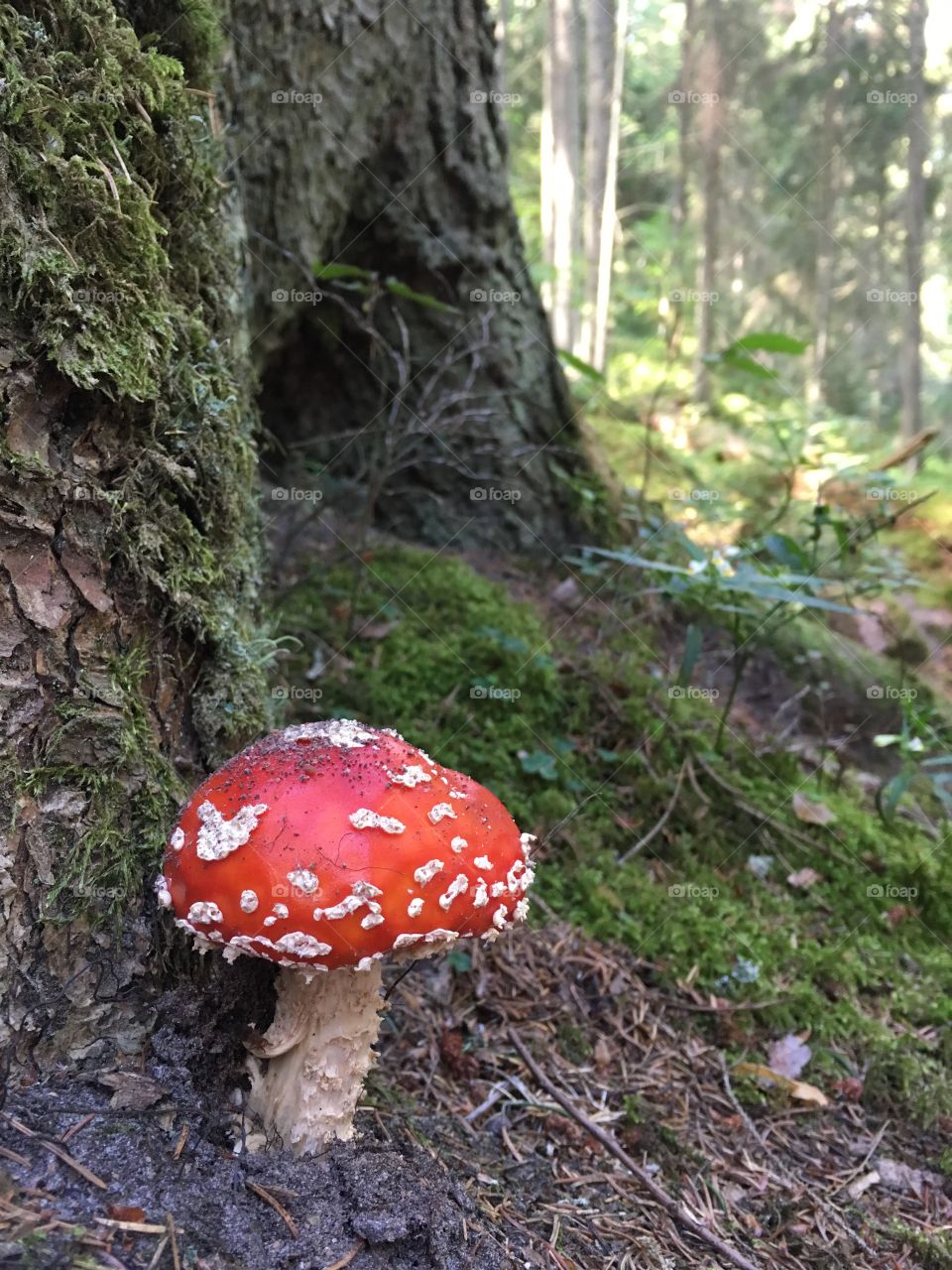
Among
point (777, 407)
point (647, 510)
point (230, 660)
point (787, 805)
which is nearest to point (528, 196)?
point (777, 407)

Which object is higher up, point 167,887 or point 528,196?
point 528,196

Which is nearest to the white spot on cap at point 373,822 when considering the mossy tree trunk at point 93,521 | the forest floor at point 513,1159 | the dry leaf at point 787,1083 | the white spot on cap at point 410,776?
the white spot on cap at point 410,776

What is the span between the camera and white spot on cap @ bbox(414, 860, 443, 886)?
6.06ft

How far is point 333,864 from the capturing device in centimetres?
181

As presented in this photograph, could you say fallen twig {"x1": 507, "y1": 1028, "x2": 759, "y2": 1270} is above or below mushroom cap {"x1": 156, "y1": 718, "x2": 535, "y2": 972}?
below

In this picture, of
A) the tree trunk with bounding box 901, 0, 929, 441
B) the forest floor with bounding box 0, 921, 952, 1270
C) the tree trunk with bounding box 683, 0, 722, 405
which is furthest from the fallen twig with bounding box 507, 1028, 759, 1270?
the tree trunk with bounding box 683, 0, 722, 405

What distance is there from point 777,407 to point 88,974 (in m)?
15.8

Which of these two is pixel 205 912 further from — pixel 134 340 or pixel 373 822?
pixel 134 340

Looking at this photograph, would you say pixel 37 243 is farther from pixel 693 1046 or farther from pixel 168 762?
pixel 693 1046

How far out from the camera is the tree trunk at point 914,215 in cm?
1227

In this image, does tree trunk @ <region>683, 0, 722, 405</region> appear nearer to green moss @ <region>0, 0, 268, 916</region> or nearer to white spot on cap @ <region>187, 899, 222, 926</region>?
green moss @ <region>0, 0, 268, 916</region>

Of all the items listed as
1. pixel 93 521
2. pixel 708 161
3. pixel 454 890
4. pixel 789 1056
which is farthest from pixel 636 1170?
pixel 708 161

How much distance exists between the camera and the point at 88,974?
2.03 metres

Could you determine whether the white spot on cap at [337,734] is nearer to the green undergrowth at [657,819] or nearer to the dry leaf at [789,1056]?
the green undergrowth at [657,819]
